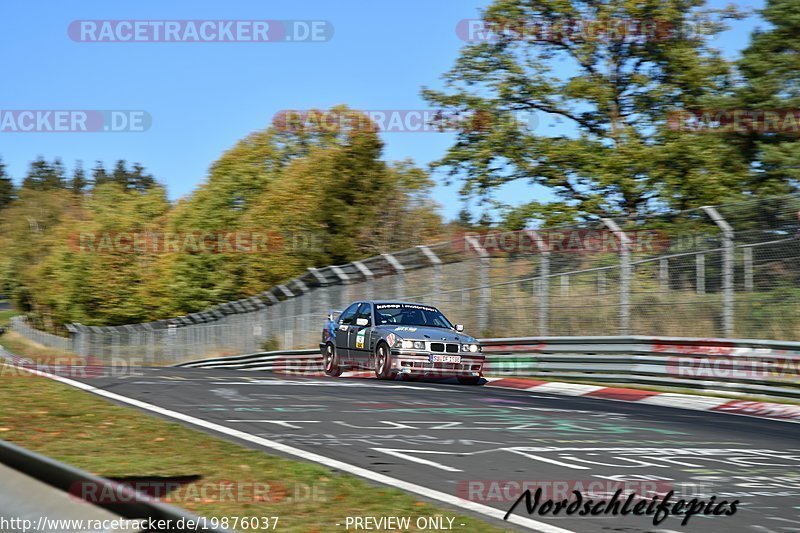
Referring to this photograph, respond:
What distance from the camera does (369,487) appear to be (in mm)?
6059

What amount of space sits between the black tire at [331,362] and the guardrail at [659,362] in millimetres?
2983

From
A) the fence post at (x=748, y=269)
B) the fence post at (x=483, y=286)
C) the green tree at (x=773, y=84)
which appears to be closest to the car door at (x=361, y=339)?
the fence post at (x=483, y=286)

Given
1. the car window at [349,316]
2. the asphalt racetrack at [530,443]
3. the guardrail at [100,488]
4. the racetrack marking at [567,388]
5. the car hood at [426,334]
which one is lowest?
the racetrack marking at [567,388]

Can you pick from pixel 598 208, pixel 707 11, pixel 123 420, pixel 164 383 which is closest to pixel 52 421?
pixel 123 420

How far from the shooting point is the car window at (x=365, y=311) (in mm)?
18391

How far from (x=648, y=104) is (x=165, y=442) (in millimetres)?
26840

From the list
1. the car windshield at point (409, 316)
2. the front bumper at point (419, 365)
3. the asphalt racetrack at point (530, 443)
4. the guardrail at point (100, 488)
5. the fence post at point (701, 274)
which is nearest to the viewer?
the guardrail at point (100, 488)

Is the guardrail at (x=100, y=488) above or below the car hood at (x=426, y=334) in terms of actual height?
below

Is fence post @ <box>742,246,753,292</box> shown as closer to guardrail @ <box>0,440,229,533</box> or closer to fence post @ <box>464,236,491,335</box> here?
fence post @ <box>464,236,491,335</box>

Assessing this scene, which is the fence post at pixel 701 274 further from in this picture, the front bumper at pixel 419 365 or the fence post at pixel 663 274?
the front bumper at pixel 419 365

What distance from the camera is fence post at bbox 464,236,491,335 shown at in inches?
800

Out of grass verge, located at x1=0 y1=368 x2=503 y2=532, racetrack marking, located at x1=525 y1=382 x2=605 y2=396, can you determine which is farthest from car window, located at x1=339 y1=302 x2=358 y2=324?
grass verge, located at x1=0 y1=368 x2=503 y2=532

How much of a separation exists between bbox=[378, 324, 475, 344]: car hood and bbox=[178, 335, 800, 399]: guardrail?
1.79 meters

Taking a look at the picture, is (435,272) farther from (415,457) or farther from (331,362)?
(415,457)
